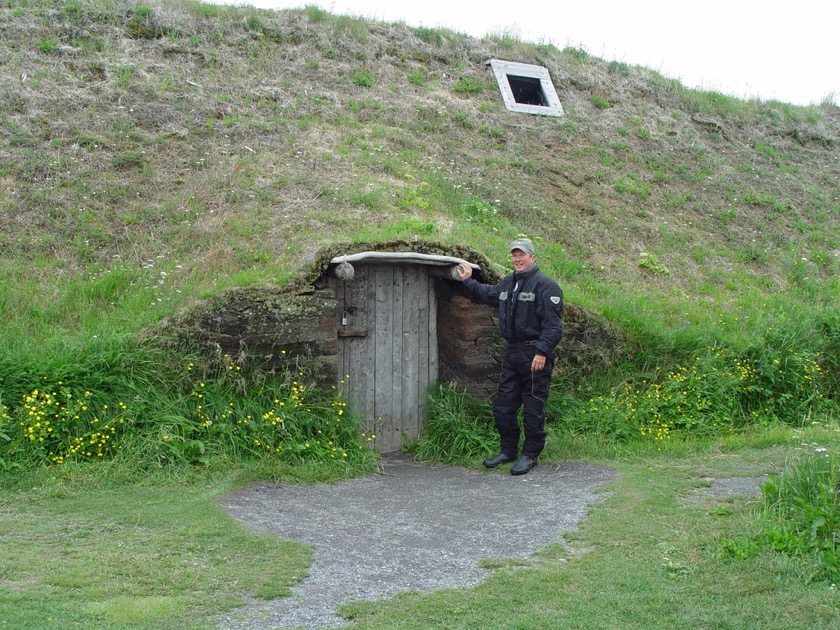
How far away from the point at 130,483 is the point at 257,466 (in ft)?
3.54

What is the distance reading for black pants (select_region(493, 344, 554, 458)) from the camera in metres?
7.79

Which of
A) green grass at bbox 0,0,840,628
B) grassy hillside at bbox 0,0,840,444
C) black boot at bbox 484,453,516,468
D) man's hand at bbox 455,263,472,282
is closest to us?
green grass at bbox 0,0,840,628

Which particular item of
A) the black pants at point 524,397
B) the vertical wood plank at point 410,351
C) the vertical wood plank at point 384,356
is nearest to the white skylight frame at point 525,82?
the vertical wood plank at point 410,351

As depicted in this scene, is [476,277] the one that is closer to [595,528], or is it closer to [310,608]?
[595,528]

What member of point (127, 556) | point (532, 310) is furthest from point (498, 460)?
point (127, 556)

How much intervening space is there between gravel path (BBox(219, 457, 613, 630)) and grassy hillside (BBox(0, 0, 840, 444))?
2.27 m

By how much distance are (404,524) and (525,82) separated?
12344mm

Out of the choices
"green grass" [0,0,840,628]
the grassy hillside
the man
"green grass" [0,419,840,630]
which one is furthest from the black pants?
the grassy hillside

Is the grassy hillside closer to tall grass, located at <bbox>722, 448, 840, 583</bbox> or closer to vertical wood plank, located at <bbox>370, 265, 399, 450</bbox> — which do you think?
vertical wood plank, located at <bbox>370, 265, 399, 450</bbox>

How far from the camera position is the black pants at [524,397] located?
7785mm

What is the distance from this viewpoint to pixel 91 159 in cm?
1134

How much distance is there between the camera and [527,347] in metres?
7.77

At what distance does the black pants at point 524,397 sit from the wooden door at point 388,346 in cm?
155

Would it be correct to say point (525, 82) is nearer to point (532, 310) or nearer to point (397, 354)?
point (397, 354)
